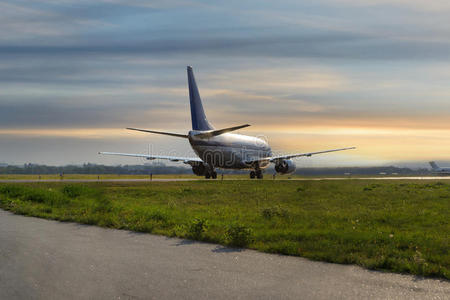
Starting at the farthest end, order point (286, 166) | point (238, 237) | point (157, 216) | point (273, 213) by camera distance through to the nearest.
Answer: point (286, 166) < point (273, 213) < point (157, 216) < point (238, 237)

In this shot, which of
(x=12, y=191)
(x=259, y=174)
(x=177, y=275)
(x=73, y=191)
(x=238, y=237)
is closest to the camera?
(x=177, y=275)

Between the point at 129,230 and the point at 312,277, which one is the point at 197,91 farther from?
the point at 312,277

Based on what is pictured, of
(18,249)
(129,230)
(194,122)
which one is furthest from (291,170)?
(18,249)

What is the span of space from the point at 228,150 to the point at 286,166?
9.72m

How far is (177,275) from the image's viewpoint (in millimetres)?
8438

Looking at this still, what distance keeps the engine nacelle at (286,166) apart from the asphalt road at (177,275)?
47868 millimetres

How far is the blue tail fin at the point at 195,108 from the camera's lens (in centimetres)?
5075

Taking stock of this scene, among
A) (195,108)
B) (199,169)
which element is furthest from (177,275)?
(199,169)

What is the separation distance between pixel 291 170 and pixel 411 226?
148ft

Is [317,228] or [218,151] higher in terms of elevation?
[218,151]

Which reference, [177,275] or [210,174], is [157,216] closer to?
[177,275]

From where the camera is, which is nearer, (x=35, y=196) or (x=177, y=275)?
(x=177, y=275)

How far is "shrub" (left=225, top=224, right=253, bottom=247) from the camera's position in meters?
11.7

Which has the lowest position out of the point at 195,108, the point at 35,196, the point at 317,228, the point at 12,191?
the point at 317,228
